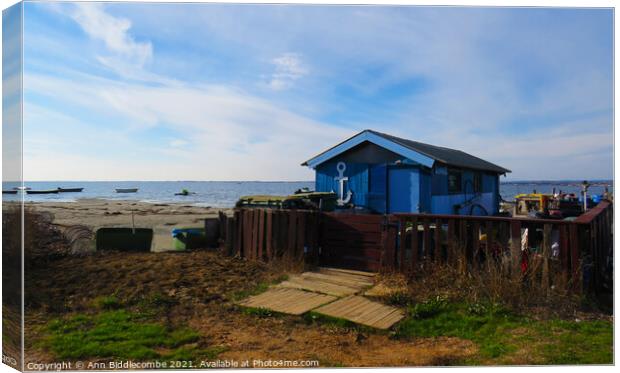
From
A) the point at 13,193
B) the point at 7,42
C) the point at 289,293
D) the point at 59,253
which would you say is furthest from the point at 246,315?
the point at 59,253

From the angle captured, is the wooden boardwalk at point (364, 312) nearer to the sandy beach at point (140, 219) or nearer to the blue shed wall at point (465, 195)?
the blue shed wall at point (465, 195)

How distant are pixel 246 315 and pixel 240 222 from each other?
401 centimetres

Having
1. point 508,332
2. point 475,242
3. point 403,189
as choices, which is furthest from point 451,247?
point 403,189

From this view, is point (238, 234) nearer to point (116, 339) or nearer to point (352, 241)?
point (352, 241)

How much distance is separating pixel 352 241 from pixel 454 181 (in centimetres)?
784

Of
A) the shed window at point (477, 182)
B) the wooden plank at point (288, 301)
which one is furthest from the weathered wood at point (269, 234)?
the shed window at point (477, 182)

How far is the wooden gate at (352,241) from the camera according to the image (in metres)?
8.20

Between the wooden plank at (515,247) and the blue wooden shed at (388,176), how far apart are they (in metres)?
5.60

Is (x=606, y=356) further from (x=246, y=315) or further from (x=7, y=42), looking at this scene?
(x=7, y=42)

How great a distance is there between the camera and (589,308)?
5723 millimetres

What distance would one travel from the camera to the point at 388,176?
13.1m

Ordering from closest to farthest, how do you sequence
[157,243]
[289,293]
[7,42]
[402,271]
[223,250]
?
[7,42], [289,293], [402,271], [223,250], [157,243]

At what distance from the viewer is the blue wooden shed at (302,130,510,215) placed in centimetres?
1259

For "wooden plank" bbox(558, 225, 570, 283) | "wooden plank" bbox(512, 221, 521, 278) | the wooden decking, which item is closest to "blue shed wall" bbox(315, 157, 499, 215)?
the wooden decking
